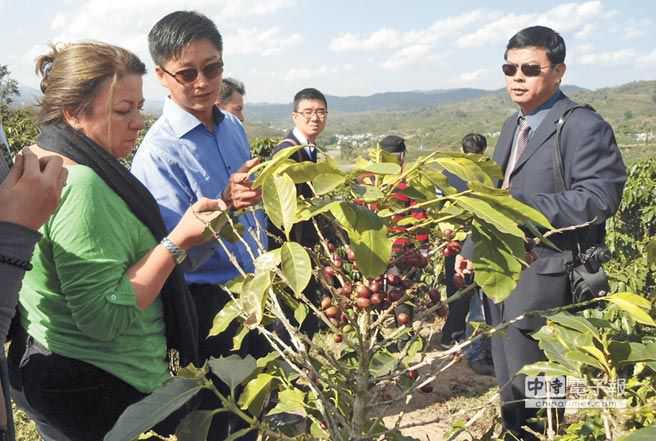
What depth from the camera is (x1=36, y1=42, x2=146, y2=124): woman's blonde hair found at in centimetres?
167

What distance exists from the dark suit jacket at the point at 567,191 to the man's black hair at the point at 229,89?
2772 millimetres

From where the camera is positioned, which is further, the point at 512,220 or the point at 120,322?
the point at 120,322

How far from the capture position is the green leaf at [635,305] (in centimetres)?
116

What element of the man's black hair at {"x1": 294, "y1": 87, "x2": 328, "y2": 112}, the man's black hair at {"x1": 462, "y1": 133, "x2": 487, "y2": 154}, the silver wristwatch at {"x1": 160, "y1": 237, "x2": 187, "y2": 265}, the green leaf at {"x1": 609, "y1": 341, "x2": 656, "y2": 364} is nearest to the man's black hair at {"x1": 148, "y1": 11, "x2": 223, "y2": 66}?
the silver wristwatch at {"x1": 160, "y1": 237, "x2": 187, "y2": 265}

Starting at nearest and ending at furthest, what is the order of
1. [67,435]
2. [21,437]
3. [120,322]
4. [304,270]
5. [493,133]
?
[304,270], [120,322], [67,435], [21,437], [493,133]

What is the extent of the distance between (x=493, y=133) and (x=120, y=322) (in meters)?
128

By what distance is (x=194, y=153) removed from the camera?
2.23 m

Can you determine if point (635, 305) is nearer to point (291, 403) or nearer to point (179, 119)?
point (291, 403)

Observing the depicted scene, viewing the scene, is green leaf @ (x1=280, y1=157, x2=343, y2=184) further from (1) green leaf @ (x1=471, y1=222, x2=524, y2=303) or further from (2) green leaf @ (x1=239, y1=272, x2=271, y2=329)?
(1) green leaf @ (x1=471, y1=222, x2=524, y2=303)

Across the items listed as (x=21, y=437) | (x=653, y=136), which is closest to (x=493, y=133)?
(x=653, y=136)

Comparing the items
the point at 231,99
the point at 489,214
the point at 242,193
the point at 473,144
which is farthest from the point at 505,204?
the point at 473,144

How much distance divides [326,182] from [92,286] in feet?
2.86

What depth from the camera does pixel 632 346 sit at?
1220mm

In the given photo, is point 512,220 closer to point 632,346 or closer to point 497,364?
point 632,346
